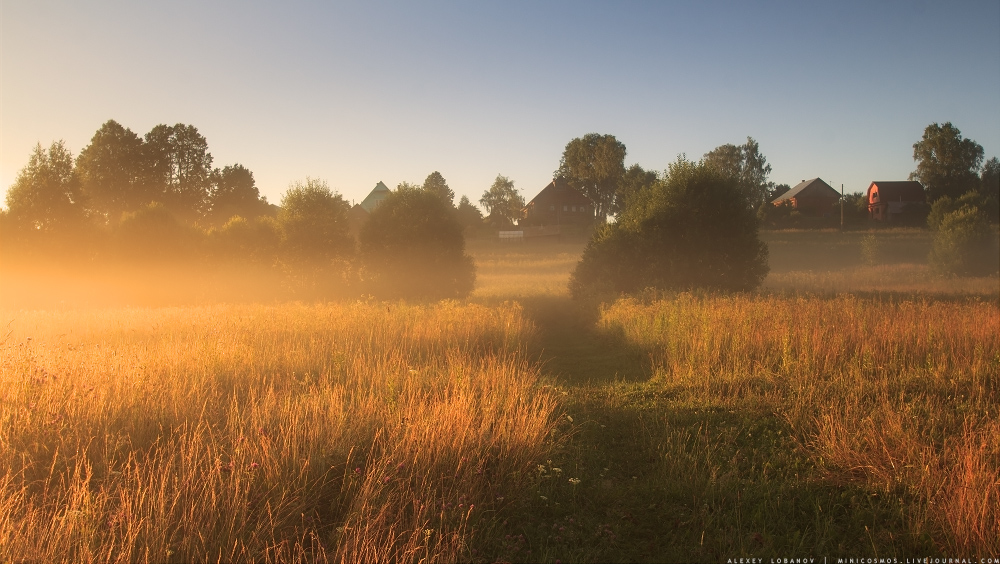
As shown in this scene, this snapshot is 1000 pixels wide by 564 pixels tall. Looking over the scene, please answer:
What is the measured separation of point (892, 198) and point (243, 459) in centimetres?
5747

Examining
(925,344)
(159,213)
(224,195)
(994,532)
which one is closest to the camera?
(994,532)

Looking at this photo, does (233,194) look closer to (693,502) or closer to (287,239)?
(287,239)

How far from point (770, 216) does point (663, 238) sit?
143 feet

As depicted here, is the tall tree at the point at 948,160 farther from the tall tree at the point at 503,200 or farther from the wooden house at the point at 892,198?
the tall tree at the point at 503,200

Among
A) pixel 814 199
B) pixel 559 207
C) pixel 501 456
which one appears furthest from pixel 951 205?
pixel 501 456

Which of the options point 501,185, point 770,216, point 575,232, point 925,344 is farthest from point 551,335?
point 501,185

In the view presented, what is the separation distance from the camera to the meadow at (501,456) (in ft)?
12.2

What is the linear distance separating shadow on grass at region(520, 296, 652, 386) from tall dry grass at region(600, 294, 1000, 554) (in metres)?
0.37

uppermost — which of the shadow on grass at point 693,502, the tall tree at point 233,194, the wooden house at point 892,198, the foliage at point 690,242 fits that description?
the tall tree at point 233,194

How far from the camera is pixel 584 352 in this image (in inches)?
504

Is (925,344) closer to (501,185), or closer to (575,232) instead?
(575,232)

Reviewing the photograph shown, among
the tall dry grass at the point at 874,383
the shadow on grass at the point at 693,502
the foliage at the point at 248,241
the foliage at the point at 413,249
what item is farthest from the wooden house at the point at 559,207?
the shadow on grass at the point at 693,502

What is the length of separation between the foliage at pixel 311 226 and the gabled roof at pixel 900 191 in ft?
137

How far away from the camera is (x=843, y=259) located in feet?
152
